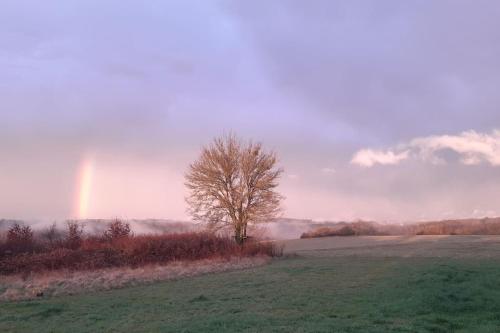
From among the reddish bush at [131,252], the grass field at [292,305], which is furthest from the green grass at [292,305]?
the reddish bush at [131,252]

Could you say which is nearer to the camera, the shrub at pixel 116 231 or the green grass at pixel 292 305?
the green grass at pixel 292 305

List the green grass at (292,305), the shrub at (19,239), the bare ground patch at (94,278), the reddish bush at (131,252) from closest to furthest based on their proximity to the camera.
A: the green grass at (292,305) < the bare ground patch at (94,278) < the reddish bush at (131,252) < the shrub at (19,239)

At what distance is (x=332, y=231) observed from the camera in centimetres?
7650

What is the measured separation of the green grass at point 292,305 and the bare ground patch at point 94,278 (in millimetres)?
2115

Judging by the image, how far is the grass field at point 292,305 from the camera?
542 inches

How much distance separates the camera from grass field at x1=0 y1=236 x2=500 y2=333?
1377 cm

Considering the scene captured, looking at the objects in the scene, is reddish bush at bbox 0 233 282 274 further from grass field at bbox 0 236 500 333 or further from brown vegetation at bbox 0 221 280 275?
grass field at bbox 0 236 500 333

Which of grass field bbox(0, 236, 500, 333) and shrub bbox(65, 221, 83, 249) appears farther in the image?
shrub bbox(65, 221, 83, 249)

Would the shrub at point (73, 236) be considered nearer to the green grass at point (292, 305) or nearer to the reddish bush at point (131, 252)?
the reddish bush at point (131, 252)

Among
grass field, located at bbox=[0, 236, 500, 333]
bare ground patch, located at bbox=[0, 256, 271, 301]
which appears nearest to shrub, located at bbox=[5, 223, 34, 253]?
bare ground patch, located at bbox=[0, 256, 271, 301]

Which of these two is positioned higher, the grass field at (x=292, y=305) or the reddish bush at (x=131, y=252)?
the reddish bush at (x=131, y=252)

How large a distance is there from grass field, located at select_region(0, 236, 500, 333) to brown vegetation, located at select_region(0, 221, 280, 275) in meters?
9.83

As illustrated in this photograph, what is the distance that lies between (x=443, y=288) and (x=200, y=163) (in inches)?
1259

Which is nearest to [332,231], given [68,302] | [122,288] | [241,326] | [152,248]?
[152,248]
